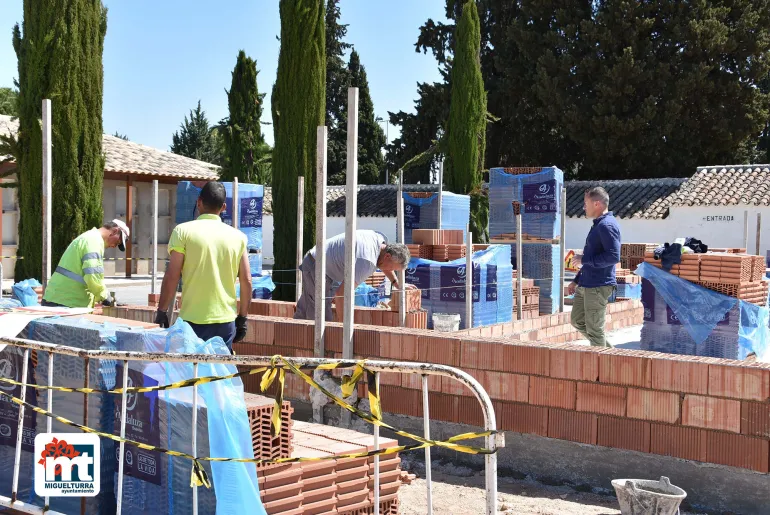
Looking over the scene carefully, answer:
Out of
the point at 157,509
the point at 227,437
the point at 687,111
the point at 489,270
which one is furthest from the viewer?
the point at 687,111

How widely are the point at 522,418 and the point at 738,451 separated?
1329 millimetres

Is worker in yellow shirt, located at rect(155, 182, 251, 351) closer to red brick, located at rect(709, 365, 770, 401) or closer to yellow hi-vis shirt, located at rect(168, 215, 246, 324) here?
yellow hi-vis shirt, located at rect(168, 215, 246, 324)

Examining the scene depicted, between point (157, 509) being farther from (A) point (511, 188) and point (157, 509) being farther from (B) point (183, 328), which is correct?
(A) point (511, 188)

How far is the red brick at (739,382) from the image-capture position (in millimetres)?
4746

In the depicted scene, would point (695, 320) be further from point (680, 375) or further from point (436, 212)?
point (436, 212)

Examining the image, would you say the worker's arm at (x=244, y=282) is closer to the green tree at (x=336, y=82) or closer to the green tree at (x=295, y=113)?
the green tree at (x=295, y=113)

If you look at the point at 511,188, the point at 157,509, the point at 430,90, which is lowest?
the point at 157,509

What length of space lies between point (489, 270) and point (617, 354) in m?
6.22

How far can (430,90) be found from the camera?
36.0 meters

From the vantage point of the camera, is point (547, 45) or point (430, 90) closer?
point (547, 45)

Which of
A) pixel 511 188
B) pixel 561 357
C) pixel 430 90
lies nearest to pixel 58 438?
pixel 561 357

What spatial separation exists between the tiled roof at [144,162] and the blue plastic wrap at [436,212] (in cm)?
647

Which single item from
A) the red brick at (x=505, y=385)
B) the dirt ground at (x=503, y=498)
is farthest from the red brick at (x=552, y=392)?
the dirt ground at (x=503, y=498)

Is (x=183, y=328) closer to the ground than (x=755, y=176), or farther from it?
closer to the ground
